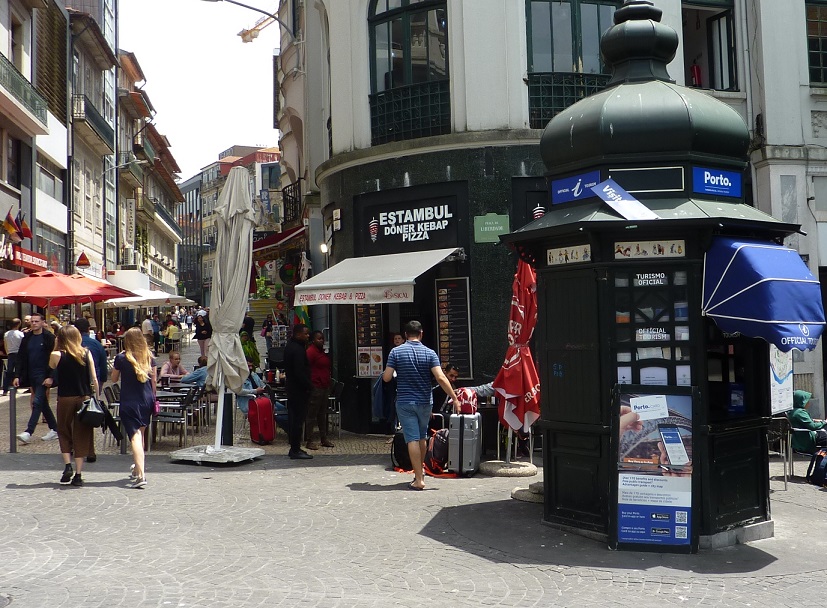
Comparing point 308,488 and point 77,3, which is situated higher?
point 77,3

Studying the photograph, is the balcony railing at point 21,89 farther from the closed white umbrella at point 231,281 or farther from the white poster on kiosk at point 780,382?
the white poster on kiosk at point 780,382

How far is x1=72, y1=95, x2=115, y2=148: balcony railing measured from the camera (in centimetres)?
3428

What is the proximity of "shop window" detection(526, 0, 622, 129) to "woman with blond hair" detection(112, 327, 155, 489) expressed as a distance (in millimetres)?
7073

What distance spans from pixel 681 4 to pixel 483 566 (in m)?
11.6

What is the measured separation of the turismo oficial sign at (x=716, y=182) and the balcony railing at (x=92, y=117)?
30.9m

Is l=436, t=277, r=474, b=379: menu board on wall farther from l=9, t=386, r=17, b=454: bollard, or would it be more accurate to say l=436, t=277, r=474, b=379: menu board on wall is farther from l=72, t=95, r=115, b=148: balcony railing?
A: l=72, t=95, r=115, b=148: balcony railing

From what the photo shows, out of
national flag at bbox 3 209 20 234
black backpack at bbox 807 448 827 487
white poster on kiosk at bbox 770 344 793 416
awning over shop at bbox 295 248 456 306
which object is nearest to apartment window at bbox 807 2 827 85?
awning over shop at bbox 295 248 456 306

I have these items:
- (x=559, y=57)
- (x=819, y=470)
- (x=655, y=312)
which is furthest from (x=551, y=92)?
(x=655, y=312)

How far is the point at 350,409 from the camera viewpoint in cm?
1477

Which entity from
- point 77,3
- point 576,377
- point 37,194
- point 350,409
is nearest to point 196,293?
point 77,3

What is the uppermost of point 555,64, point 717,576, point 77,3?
point 77,3

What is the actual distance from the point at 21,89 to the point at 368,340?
1635 centimetres

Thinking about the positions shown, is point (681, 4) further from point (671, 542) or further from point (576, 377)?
point (671, 542)

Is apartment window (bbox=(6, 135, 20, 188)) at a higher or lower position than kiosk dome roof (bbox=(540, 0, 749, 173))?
higher
